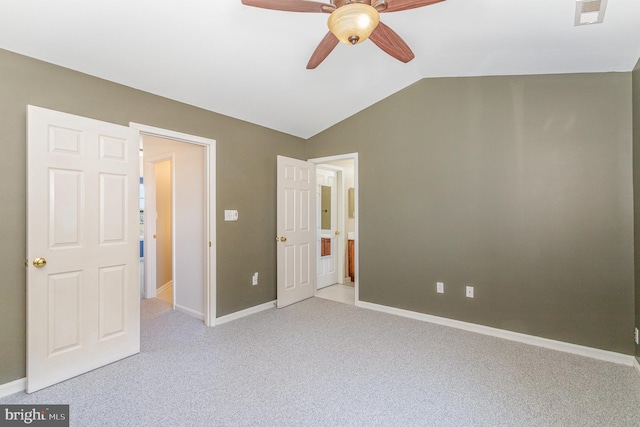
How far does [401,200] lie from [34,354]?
3.58m

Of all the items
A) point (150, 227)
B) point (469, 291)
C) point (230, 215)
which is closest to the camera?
point (469, 291)

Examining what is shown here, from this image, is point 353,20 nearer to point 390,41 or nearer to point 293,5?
point 293,5

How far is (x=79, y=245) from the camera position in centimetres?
229

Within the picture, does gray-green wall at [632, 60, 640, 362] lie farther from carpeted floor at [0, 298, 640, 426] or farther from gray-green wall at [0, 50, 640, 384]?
carpeted floor at [0, 298, 640, 426]

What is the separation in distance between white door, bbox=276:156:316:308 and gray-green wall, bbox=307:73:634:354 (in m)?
0.82

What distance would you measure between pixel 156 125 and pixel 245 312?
2.32 meters

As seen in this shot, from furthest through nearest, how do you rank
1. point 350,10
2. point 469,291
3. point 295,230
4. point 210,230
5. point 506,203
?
point 295,230 → point 210,230 → point 469,291 → point 506,203 → point 350,10

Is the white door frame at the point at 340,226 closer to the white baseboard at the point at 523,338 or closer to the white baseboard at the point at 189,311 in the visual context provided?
the white baseboard at the point at 523,338

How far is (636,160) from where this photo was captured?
2393mm

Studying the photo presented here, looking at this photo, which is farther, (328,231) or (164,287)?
(328,231)

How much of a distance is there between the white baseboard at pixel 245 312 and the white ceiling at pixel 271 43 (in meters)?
2.39

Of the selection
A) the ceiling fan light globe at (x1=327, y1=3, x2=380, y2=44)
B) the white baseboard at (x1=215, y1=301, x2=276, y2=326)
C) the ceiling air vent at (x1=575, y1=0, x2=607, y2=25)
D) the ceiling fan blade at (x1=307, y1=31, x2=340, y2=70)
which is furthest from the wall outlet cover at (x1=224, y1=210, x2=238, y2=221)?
the ceiling air vent at (x1=575, y1=0, x2=607, y2=25)

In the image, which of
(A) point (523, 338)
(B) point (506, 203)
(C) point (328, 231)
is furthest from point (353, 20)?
(C) point (328, 231)

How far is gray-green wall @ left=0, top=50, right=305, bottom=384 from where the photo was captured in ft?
6.74
